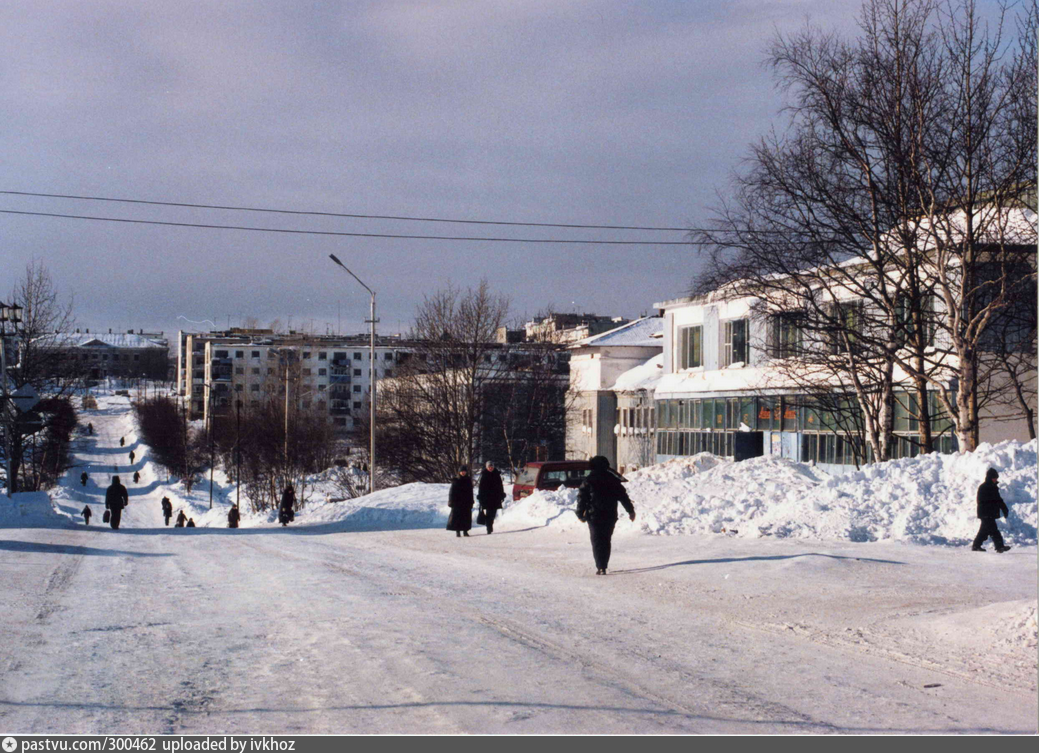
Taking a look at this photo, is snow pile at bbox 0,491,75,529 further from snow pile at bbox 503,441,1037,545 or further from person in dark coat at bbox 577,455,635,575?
person in dark coat at bbox 577,455,635,575

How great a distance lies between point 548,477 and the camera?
102 ft

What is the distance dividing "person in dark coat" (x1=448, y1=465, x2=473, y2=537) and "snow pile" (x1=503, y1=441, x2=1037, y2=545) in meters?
2.06

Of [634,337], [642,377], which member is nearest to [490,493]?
[642,377]

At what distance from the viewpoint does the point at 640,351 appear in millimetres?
71375

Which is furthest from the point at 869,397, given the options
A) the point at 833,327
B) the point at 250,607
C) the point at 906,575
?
the point at 250,607

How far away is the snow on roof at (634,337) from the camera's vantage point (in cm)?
7362

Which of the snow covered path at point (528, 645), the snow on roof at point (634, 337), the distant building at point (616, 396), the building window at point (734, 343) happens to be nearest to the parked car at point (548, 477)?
the snow covered path at point (528, 645)

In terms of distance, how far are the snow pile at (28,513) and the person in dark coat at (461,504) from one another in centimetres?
1395

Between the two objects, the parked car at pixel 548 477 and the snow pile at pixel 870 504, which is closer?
the snow pile at pixel 870 504

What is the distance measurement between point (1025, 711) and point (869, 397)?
2914 cm

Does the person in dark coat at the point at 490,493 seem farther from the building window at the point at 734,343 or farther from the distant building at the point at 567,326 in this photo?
the distant building at the point at 567,326

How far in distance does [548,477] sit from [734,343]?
60.8 ft

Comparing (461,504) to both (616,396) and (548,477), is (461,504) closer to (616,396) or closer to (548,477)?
(548,477)

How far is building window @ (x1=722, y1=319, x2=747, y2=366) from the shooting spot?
152ft
